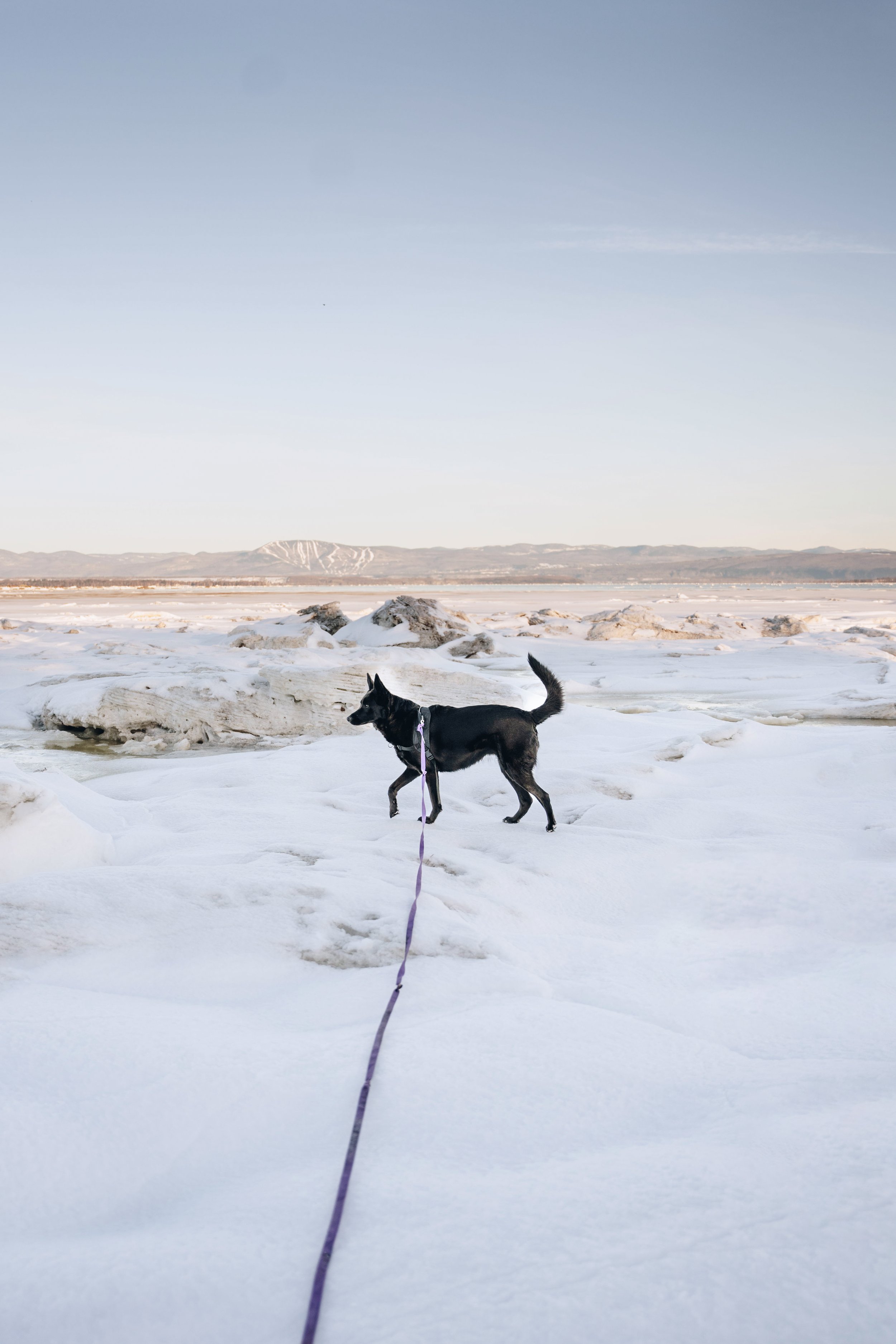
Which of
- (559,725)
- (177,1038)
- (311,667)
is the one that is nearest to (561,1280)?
(177,1038)

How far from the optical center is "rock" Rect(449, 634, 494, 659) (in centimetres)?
1356

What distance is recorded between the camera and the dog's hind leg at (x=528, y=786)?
3.92 meters

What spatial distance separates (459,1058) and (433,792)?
229 centimetres

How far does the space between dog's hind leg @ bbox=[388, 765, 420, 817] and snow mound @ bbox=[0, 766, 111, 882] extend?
5.07ft

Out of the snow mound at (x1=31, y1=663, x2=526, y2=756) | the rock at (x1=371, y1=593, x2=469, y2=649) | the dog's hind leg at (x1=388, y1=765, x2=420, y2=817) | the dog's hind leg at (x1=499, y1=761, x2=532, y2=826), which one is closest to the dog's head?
the dog's hind leg at (x1=388, y1=765, x2=420, y2=817)

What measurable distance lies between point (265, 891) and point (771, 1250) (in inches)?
75.1

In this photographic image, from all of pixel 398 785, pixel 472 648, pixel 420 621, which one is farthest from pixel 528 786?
pixel 420 621

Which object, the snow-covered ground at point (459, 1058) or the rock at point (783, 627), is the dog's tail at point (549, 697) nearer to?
the snow-covered ground at point (459, 1058)

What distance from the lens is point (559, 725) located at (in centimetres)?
704

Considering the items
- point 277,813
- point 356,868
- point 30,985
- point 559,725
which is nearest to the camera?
point 30,985

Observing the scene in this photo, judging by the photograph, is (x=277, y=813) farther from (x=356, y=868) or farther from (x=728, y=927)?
(x=728, y=927)

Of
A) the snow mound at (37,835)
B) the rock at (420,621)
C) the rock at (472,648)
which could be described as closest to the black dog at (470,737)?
the snow mound at (37,835)

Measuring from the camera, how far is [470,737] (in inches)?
159

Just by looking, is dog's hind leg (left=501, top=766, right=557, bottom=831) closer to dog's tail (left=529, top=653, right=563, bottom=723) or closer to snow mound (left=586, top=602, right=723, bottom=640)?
dog's tail (left=529, top=653, right=563, bottom=723)
